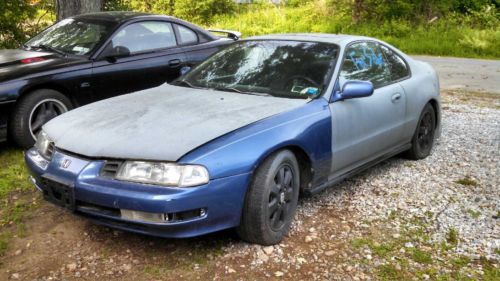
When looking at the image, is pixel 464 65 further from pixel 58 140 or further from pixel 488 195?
pixel 58 140

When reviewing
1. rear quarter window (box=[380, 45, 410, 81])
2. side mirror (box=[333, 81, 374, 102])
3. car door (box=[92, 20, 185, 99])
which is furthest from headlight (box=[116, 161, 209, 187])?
car door (box=[92, 20, 185, 99])

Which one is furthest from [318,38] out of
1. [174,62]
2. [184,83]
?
[174,62]

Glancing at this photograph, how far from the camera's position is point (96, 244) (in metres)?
3.62

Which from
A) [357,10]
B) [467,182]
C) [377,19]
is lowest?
[377,19]

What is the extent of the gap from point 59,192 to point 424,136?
12.6 feet

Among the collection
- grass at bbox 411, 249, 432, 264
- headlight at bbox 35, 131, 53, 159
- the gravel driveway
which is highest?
headlight at bbox 35, 131, 53, 159

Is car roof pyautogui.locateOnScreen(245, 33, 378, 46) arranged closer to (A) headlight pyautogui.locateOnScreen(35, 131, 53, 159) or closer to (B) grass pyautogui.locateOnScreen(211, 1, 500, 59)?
(A) headlight pyautogui.locateOnScreen(35, 131, 53, 159)

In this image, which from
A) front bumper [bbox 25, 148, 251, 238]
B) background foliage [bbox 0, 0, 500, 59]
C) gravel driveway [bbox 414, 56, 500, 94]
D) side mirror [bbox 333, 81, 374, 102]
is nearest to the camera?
front bumper [bbox 25, 148, 251, 238]

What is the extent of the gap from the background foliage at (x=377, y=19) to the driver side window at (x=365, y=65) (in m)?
8.72

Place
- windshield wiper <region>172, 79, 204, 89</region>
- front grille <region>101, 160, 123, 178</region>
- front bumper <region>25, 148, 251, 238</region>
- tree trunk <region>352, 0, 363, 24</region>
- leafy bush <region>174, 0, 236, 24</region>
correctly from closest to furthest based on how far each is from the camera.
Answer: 1. front bumper <region>25, 148, 251, 238</region>
2. front grille <region>101, 160, 123, 178</region>
3. windshield wiper <region>172, 79, 204, 89</region>
4. tree trunk <region>352, 0, 363, 24</region>
5. leafy bush <region>174, 0, 236, 24</region>

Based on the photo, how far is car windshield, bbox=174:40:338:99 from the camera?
424cm

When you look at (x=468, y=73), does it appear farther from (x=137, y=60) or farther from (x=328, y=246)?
(x=328, y=246)

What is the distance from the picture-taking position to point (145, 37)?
6676 millimetres

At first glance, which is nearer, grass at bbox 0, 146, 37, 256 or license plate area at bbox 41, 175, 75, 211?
license plate area at bbox 41, 175, 75, 211
